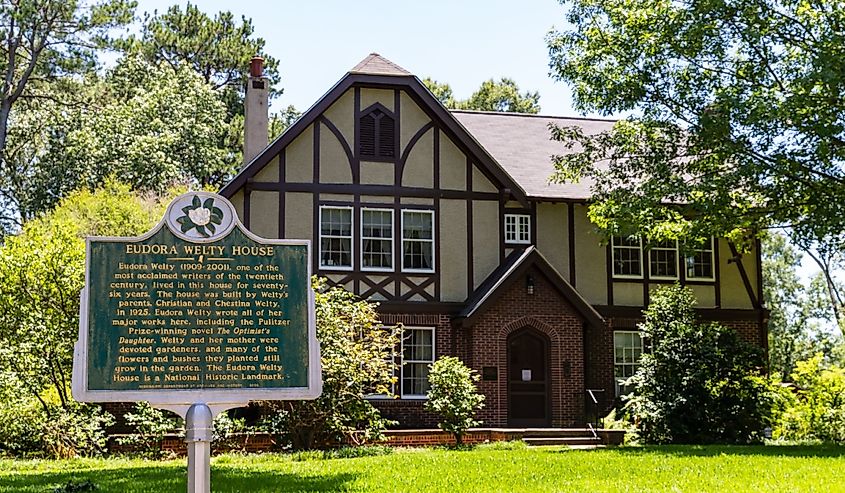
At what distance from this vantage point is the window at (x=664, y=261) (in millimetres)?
26922

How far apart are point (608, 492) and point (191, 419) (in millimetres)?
5486

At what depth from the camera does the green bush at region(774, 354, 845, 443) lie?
67.4ft

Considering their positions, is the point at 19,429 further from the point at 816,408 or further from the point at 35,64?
the point at 35,64

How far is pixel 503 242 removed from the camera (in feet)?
83.5

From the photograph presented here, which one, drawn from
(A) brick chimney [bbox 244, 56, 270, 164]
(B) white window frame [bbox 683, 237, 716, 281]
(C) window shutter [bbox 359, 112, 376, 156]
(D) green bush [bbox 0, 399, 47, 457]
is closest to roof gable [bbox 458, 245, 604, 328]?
(B) white window frame [bbox 683, 237, 716, 281]

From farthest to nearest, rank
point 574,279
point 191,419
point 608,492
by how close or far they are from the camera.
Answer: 1. point 574,279
2. point 608,492
3. point 191,419

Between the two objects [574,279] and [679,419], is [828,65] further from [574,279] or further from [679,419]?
[574,279]

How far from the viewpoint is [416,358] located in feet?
80.6

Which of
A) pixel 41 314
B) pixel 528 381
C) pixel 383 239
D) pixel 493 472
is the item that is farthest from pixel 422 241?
pixel 493 472

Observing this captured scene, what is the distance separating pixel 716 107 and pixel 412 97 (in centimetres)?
776

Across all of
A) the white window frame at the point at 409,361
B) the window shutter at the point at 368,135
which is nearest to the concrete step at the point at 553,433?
the white window frame at the point at 409,361

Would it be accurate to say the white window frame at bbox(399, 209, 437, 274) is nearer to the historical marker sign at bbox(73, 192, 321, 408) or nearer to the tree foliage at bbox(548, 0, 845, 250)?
the tree foliage at bbox(548, 0, 845, 250)

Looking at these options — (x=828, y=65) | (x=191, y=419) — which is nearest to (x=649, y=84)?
(x=828, y=65)

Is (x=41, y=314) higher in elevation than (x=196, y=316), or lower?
higher
